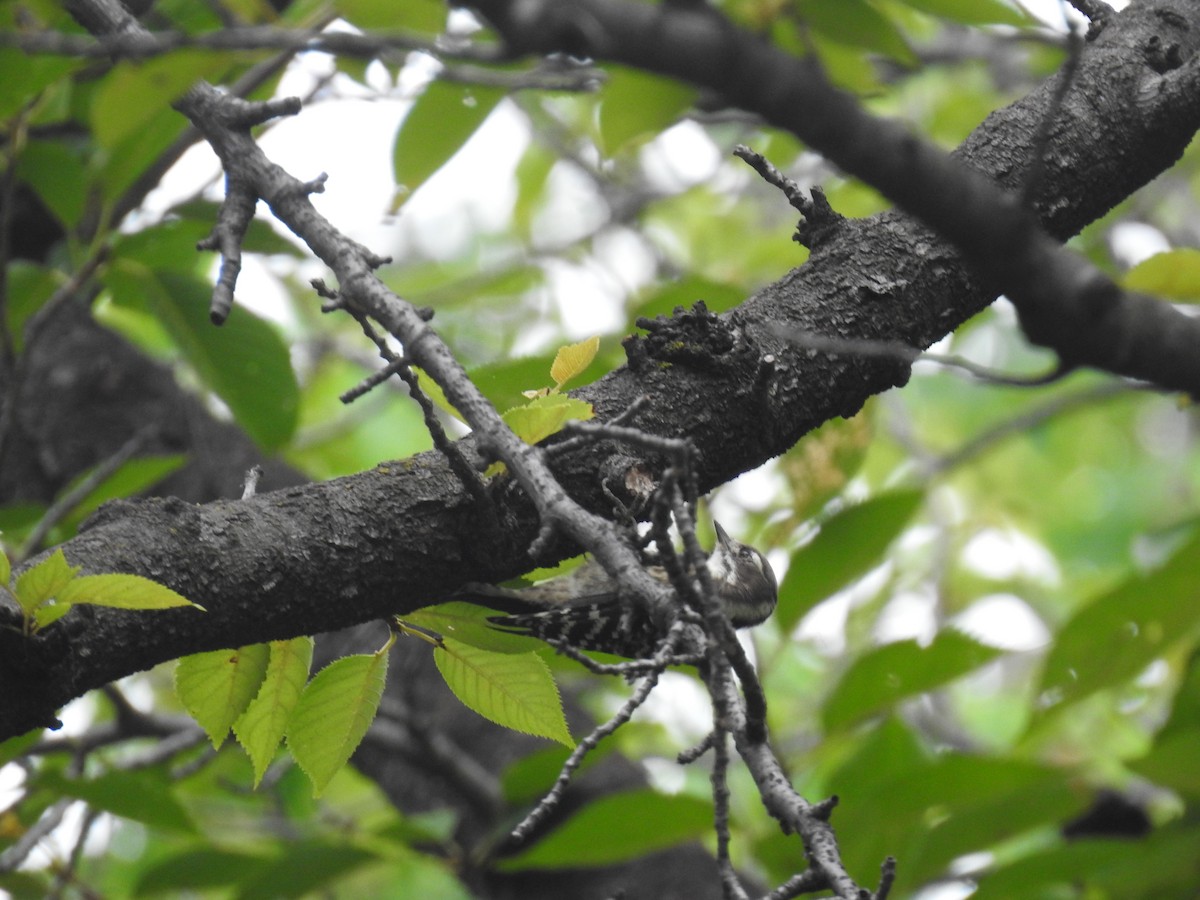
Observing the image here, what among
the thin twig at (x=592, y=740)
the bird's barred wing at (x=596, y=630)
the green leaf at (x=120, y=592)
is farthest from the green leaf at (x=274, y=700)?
the bird's barred wing at (x=596, y=630)

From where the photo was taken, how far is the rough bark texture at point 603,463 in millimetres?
1437

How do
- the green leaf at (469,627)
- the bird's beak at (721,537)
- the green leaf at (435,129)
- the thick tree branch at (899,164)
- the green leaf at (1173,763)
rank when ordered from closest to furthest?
1. the thick tree branch at (899,164)
2. the green leaf at (469,627)
3. the green leaf at (1173,763)
4. the green leaf at (435,129)
5. the bird's beak at (721,537)

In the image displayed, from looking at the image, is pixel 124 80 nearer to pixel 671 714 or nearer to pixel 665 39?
pixel 665 39

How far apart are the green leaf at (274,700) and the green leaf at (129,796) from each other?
0.66m

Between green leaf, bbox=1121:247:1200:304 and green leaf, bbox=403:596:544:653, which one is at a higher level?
green leaf, bbox=1121:247:1200:304

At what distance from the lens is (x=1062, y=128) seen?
187 cm

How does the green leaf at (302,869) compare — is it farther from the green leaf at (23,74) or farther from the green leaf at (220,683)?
the green leaf at (23,74)

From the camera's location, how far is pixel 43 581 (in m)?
1.28

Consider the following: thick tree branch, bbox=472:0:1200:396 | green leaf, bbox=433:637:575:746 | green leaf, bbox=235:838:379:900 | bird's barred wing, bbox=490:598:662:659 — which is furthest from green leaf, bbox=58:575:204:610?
bird's barred wing, bbox=490:598:662:659

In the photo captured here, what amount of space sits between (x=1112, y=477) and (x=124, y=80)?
7.63 meters

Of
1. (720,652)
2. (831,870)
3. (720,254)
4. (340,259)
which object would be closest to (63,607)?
(340,259)

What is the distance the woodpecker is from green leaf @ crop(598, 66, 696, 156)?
0.78 metres

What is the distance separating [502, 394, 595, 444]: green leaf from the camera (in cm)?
136

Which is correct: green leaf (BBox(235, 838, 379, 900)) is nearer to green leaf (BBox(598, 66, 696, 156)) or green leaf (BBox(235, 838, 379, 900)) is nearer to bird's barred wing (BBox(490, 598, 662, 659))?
bird's barred wing (BBox(490, 598, 662, 659))
